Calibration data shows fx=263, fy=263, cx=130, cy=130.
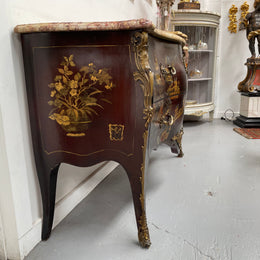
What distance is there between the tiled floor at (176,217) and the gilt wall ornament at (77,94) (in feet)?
1.72

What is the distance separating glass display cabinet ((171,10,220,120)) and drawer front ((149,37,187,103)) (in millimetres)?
1717

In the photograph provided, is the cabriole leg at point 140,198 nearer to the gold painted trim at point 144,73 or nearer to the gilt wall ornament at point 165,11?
the gold painted trim at point 144,73

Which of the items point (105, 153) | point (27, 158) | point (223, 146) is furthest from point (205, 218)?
point (223, 146)

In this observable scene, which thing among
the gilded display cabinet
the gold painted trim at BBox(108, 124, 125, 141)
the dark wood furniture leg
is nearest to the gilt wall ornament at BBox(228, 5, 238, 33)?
the gilded display cabinet

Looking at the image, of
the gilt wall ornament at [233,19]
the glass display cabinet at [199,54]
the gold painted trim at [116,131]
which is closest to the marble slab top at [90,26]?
the gold painted trim at [116,131]

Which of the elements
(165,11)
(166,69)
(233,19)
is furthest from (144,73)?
(233,19)

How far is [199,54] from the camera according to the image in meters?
3.46

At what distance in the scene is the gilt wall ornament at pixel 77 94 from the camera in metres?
1.01

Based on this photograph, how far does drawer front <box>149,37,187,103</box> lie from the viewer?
1.11 meters

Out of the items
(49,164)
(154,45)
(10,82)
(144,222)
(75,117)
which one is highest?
(154,45)

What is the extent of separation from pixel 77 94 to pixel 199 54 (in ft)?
9.19

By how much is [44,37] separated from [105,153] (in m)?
0.51

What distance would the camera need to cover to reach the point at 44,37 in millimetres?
997

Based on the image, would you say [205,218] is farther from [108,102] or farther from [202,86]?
[202,86]
